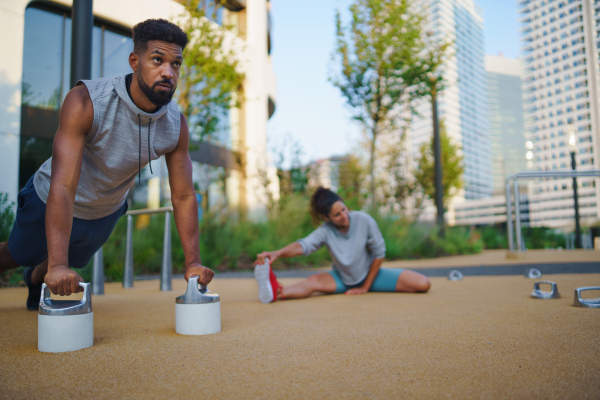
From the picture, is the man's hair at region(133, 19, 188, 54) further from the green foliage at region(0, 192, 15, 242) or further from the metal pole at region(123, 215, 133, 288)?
the green foliage at region(0, 192, 15, 242)

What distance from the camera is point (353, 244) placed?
3742 mm

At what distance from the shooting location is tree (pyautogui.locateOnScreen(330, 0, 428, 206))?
10.1m

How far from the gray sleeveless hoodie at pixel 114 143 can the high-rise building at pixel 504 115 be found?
544 ft

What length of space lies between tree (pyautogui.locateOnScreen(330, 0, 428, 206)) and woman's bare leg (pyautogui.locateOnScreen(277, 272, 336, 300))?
6636 millimetres

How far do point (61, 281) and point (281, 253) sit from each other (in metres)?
1.95

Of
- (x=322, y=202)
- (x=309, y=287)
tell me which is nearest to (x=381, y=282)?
(x=309, y=287)

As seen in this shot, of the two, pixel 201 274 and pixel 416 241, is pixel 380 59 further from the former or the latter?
pixel 201 274

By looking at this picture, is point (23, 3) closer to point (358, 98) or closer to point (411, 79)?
point (358, 98)

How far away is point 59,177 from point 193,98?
7770 millimetres

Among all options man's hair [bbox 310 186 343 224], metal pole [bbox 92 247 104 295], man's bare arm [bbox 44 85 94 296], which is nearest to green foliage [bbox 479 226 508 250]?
man's hair [bbox 310 186 343 224]

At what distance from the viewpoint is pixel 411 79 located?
10.2 metres

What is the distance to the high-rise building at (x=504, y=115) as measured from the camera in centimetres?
15600

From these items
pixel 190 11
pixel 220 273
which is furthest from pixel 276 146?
pixel 220 273

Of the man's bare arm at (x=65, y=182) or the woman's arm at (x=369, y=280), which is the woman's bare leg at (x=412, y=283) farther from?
the man's bare arm at (x=65, y=182)
